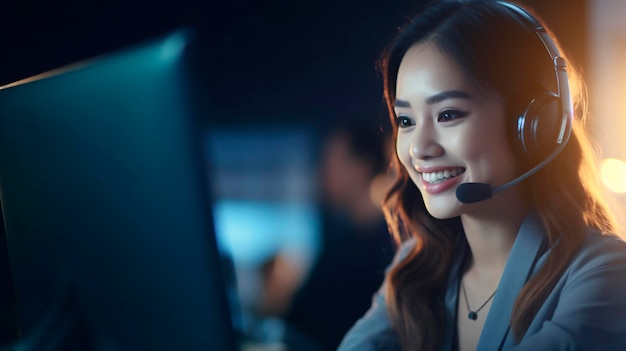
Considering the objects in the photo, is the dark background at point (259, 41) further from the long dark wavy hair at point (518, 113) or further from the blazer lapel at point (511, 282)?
the blazer lapel at point (511, 282)

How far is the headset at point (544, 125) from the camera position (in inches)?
31.1

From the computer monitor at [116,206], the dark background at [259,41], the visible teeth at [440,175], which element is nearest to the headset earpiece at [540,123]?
the visible teeth at [440,175]

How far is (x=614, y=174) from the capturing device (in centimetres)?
92

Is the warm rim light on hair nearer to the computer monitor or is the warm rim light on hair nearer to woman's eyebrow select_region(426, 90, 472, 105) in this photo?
woman's eyebrow select_region(426, 90, 472, 105)

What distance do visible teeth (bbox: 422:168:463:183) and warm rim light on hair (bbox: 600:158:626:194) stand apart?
26cm

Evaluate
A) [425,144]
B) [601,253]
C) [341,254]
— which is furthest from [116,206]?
[341,254]

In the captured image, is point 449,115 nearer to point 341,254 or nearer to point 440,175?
point 440,175

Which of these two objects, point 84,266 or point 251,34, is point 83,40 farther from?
point 84,266

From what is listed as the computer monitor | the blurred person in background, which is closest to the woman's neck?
the blurred person in background

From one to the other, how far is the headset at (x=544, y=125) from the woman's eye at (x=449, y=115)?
8 centimetres

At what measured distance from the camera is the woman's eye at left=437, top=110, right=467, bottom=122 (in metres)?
0.82

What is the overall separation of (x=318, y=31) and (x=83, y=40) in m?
0.44

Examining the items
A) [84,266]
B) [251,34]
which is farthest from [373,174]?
[84,266]

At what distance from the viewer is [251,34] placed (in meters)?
1.06
